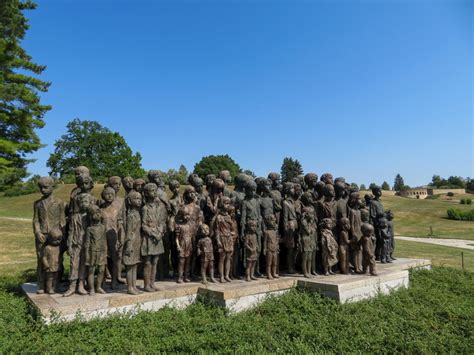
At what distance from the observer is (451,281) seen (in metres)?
9.06

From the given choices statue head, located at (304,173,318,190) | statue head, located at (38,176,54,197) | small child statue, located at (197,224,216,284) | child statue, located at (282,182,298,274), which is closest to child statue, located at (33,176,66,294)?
statue head, located at (38,176,54,197)

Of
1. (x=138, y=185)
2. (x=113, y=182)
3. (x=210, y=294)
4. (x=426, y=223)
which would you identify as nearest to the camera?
(x=210, y=294)

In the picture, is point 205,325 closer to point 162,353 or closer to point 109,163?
point 162,353

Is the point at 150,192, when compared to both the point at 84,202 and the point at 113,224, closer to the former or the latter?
the point at 113,224

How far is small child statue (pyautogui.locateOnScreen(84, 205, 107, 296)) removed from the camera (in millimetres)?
6348

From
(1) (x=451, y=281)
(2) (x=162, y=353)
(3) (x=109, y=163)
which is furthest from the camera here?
(3) (x=109, y=163)

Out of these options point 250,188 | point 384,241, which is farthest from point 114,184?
point 384,241

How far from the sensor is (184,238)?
24.1ft

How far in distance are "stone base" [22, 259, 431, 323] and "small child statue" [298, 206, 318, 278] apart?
32cm

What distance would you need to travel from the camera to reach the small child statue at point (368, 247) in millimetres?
8008

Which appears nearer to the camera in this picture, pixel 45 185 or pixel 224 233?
pixel 45 185

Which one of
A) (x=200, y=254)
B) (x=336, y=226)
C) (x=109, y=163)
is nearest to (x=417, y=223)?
(x=336, y=226)

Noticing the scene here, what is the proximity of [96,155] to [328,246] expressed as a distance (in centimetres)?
5337

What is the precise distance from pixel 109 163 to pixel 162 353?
52.4 m
